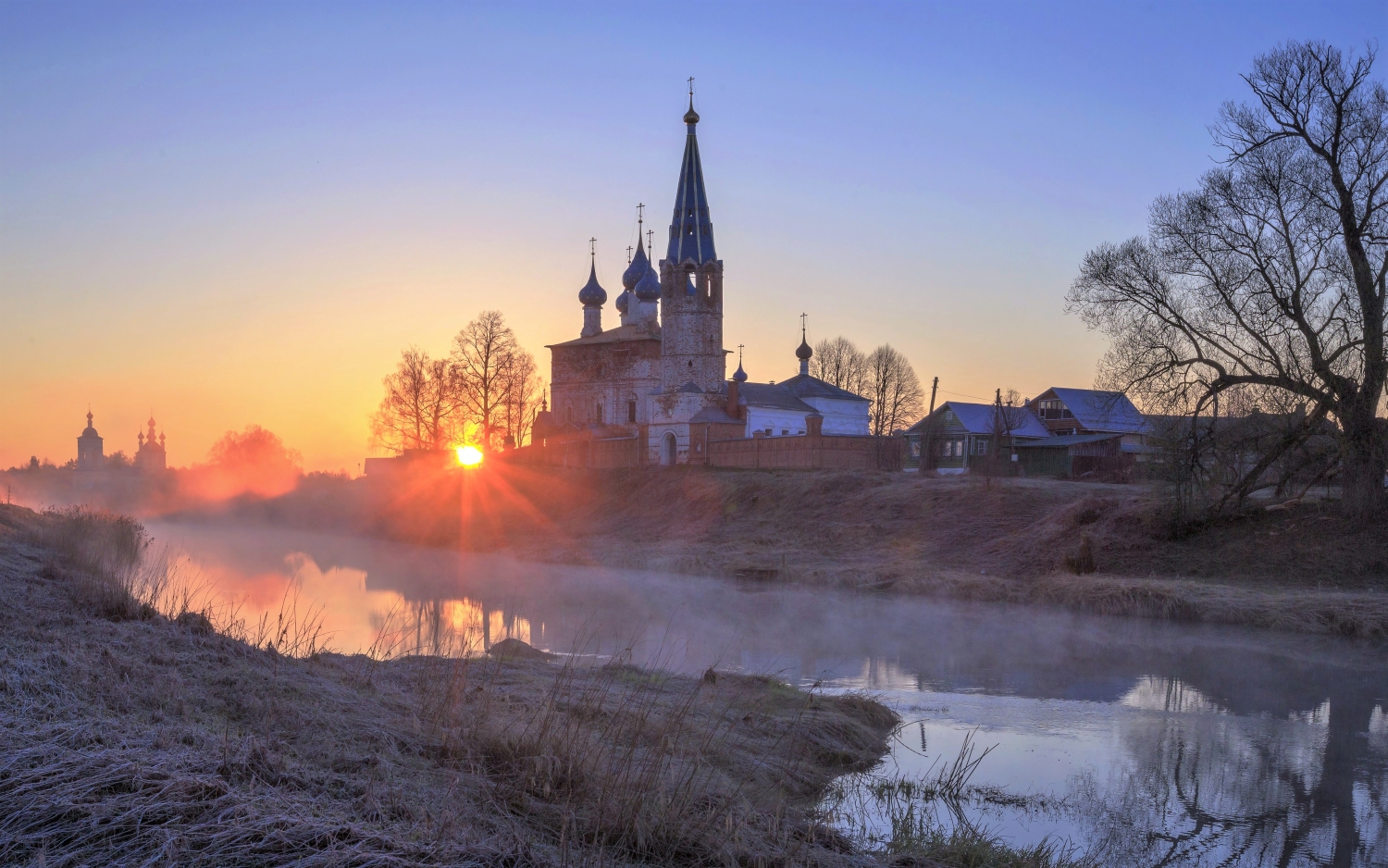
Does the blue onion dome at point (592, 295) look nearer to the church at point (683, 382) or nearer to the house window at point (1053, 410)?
the church at point (683, 382)

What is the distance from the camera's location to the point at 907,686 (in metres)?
13.8

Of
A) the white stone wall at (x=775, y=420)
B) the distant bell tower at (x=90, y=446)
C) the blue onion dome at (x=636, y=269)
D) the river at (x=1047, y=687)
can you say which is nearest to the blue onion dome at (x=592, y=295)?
the blue onion dome at (x=636, y=269)

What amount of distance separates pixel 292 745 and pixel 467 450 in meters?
51.4

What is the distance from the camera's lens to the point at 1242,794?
9.37 meters

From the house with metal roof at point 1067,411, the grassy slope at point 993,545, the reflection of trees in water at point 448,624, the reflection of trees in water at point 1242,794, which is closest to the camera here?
the reflection of trees in water at point 1242,794

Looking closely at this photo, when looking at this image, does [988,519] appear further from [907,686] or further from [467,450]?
[467,450]

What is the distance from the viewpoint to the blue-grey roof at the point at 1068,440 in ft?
154

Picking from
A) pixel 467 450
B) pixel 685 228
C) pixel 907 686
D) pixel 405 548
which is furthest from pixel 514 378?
pixel 907 686

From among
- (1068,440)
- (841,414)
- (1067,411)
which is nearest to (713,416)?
(841,414)

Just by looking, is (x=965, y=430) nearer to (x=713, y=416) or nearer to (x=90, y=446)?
(x=713, y=416)

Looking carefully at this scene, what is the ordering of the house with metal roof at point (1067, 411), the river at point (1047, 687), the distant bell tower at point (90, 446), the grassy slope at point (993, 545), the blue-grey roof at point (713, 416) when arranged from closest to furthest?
the river at point (1047, 687), the grassy slope at point (993, 545), the blue-grey roof at point (713, 416), the house with metal roof at point (1067, 411), the distant bell tower at point (90, 446)

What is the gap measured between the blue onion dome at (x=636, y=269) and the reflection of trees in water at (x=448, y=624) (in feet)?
143

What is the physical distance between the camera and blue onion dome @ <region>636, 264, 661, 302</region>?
63.7 meters

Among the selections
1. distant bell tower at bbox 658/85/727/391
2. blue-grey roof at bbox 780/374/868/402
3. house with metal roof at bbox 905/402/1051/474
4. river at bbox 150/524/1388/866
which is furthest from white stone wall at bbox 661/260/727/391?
river at bbox 150/524/1388/866
